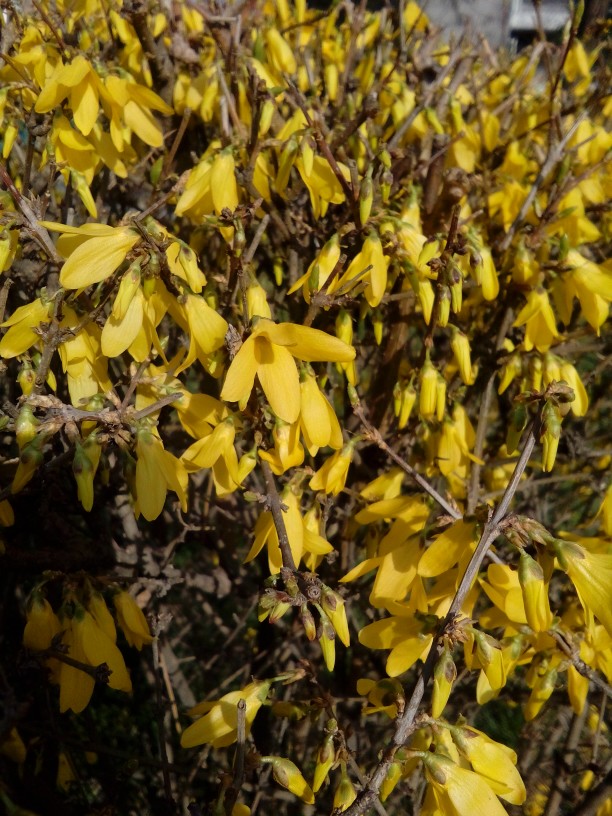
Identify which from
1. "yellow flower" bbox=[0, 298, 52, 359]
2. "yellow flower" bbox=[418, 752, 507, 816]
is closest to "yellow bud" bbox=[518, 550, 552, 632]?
"yellow flower" bbox=[418, 752, 507, 816]

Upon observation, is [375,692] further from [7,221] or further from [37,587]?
[7,221]

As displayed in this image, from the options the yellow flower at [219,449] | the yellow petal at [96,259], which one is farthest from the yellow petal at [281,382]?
the yellow petal at [96,259]

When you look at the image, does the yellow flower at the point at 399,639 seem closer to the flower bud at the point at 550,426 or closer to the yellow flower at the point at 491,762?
the yellow flower at the point at 491,762

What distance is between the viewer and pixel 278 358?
125 cm

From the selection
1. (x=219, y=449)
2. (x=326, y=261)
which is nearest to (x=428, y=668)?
(x=219, y=449)

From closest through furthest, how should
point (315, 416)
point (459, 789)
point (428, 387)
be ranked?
point (459, 789) → point (315, 416) → point (428, 387)

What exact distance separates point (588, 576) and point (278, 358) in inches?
26.1

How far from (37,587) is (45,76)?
51.0 inches

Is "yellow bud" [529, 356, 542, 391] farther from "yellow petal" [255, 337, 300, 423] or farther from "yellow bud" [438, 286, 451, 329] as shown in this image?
"yellow petal" [255, 337, 300, 423]

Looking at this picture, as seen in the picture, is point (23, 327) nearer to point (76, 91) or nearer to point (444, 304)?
point (76, 91)

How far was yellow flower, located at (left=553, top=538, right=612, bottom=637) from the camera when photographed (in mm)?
1144

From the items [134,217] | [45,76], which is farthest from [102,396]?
[45,76]

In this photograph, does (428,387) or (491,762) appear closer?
(491,762)

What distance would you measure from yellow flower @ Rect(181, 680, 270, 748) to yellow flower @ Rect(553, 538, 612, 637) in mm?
626
